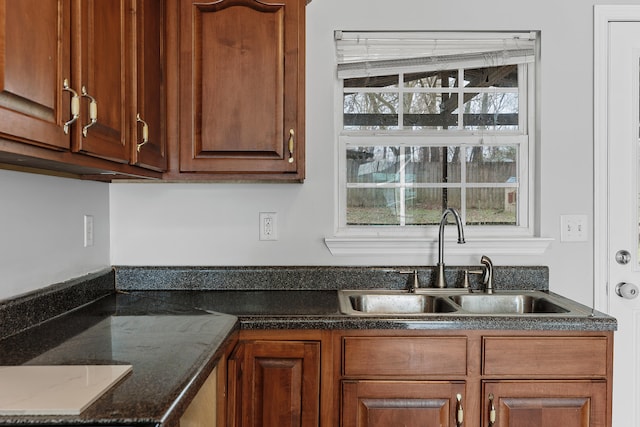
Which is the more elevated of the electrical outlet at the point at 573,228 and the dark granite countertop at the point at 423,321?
the electrical outlet at the point at 573,228

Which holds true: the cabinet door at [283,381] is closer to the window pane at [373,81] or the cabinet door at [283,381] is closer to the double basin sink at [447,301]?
the double basin sink at [447,301]

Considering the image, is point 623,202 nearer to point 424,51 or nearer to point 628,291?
point 628,291

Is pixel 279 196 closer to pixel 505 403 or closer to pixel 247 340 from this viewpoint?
pixel 247 340

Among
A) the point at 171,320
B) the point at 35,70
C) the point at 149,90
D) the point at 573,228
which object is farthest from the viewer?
the point at 573,228

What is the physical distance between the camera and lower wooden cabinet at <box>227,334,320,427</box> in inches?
65.8

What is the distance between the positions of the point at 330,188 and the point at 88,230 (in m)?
1.00

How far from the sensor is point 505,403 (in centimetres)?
168

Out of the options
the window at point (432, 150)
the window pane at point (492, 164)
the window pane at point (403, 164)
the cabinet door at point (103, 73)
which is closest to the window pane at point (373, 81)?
the window at point (432, 150)

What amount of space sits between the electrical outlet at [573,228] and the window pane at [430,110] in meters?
0.64

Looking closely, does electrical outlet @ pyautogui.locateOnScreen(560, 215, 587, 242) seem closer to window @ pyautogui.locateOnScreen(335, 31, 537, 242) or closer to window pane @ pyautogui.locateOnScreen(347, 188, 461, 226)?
window @ pyautogui.locateOnScreen(335, 31, 537, 242)

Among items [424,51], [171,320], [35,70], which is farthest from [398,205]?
[35,70]

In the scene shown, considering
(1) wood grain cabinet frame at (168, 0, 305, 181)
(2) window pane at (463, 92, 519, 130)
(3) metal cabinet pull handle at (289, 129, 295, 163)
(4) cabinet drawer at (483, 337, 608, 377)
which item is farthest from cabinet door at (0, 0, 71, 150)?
(2) window pane at (463, 92, 519, 130)

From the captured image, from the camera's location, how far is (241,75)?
1.89m

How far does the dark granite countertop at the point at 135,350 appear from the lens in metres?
0.91
